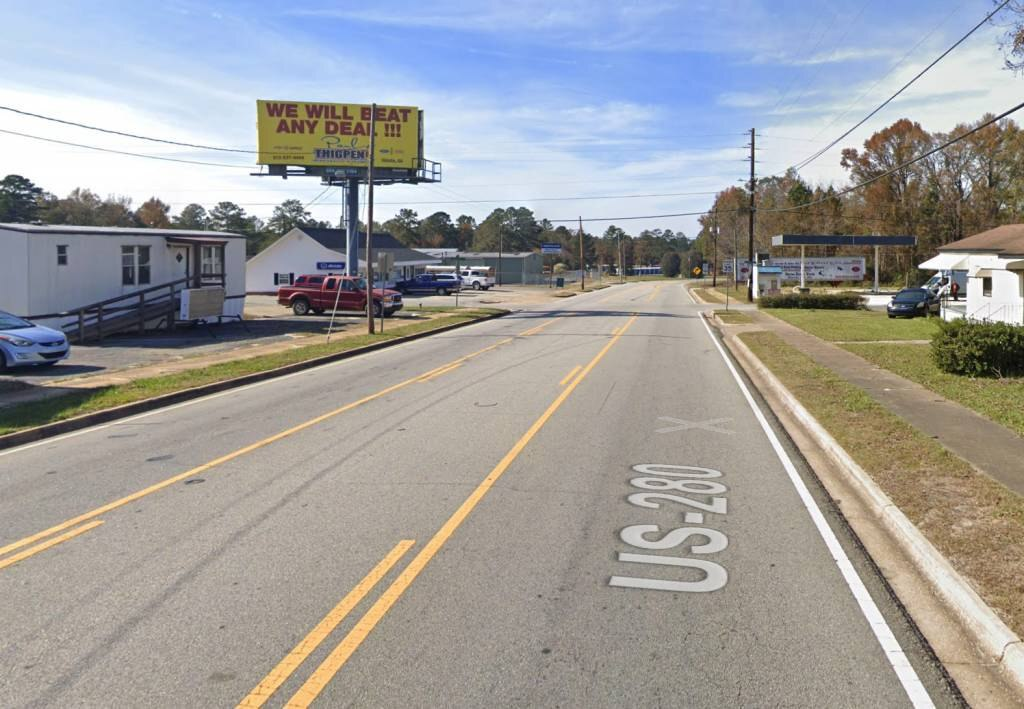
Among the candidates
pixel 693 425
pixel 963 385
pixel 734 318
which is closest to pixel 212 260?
pixel 734 318

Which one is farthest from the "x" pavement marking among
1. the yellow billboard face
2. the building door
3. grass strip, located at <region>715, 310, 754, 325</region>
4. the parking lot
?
the yellow billboard face

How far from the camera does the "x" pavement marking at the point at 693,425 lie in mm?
11859

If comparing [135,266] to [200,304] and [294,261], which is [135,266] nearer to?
[200,304]

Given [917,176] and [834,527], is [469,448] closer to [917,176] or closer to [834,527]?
[834,527]

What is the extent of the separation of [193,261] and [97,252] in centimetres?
516

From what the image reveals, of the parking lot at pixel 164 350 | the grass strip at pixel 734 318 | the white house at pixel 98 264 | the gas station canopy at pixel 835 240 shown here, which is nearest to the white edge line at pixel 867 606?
the parking lot at pixel 164 350

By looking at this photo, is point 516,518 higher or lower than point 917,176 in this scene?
lower

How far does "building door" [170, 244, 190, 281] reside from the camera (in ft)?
102

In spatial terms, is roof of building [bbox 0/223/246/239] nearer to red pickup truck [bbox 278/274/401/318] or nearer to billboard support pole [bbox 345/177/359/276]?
red pickup truck [bbox 278/274/401/318]

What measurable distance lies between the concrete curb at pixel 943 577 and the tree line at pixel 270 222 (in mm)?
79581

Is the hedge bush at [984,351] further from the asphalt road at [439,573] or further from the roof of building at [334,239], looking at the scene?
the roof of building at [334,239]

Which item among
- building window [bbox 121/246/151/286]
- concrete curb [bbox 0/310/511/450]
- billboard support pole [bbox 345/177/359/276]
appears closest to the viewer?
concrete curb [bbox 0/310/511/450]

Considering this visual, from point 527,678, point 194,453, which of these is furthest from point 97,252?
point 527,678

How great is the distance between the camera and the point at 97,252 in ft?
89.9
